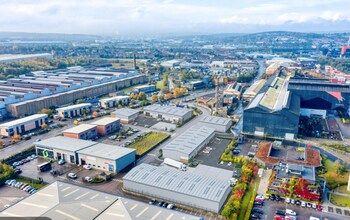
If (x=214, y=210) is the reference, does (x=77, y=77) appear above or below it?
above

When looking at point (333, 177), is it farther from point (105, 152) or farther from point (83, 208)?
point (83, 208)

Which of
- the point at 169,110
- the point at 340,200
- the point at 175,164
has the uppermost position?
the point at 169,110

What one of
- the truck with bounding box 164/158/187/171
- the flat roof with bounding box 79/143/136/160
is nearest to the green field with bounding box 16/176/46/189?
the flat roof with bounding box 79/143/136/160

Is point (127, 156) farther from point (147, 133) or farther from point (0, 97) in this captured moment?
point (0, 97)

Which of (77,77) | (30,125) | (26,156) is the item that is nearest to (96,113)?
(30,125)

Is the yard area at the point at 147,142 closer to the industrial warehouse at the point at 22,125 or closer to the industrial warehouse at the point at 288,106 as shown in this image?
the industrial warehouse at the point at 288,106

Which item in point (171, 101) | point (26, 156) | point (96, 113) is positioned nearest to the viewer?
point (26, 156)

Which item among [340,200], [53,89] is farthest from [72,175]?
[53,89]
